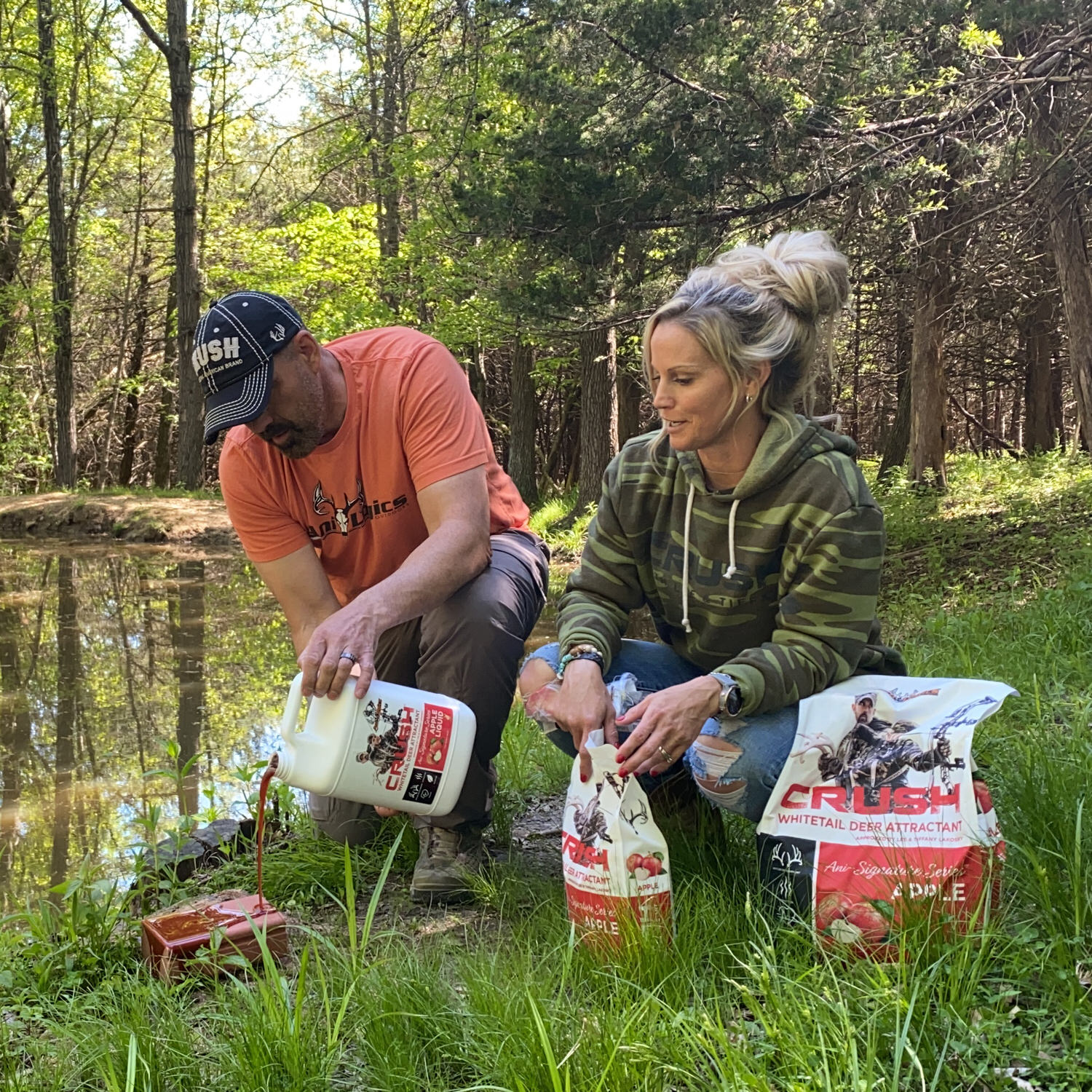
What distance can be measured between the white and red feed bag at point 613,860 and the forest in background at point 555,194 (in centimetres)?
113

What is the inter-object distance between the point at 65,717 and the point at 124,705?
0.32 m

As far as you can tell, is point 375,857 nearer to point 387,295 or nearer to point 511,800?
point 511,800

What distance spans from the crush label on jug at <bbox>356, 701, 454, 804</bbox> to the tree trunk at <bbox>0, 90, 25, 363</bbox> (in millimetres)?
18179

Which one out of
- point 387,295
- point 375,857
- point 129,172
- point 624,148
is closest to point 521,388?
point 387,295

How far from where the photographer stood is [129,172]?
21516 millimetres

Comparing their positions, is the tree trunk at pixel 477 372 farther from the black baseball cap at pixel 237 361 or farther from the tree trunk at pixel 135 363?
the black baseball cap at pixel 237 361

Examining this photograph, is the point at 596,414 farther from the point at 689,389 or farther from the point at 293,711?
the point at 293,711

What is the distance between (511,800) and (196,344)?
5.44 feet

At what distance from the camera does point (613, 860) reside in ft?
6.20

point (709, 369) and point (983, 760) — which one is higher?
point (709, 369)

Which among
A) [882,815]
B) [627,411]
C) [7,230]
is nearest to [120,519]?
[627,411]

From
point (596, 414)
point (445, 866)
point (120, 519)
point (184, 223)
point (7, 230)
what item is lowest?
point (445, 866)

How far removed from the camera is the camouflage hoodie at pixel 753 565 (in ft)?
6.77

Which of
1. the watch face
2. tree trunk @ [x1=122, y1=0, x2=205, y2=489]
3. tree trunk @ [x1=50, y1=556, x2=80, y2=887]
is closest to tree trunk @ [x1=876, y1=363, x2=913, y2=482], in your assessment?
tree trunk @ [x1=50, y1=556, x2=80, y2=887]
